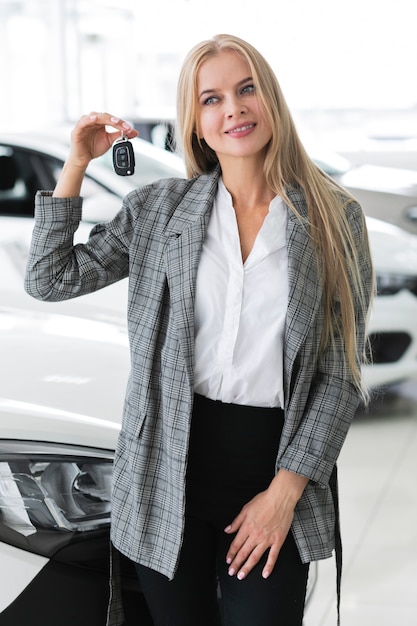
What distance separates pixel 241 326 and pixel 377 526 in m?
1.74

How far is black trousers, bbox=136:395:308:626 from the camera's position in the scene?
4.39 feet

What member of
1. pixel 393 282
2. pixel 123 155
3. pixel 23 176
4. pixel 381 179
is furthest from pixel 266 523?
pixel 381 179

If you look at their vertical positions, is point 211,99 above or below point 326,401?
above

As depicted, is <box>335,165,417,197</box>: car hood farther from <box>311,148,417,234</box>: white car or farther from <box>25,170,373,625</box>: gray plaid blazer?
<box>25,170,373,625</box>: gray plaid blazer

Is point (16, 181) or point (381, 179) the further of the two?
point (381, 179)

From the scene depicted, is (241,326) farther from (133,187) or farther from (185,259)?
(133,187)

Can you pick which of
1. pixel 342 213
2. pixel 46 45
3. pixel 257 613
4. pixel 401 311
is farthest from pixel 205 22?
pixel 257 613

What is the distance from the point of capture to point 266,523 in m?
1.34

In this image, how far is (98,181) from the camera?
122 inches

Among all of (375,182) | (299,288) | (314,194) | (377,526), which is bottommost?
(377,526)

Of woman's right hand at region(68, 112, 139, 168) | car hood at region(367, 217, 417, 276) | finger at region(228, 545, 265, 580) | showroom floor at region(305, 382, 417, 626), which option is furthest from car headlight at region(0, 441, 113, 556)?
car hood at region(367, 217, 417, 276)

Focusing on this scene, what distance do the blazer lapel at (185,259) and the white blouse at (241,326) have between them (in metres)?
0.02

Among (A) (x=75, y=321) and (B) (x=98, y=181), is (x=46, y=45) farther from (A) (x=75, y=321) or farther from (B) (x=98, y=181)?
(A) (x=75, y=321)

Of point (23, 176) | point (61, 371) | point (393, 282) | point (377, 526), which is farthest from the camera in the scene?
point (393, 282)
